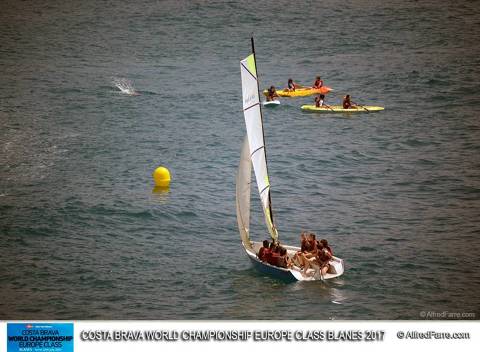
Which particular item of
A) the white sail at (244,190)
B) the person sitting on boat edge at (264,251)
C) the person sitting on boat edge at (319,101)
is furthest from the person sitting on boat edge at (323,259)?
the person sitting on boat edge at (319,101)

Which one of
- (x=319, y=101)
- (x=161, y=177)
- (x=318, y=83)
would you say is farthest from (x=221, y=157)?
(x=318, y=83)

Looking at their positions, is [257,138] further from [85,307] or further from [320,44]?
[320,44]

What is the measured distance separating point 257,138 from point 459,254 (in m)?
5.60

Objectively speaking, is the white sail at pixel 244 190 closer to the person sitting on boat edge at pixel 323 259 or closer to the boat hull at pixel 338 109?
the person sitting on boat edge at pixel 323 259

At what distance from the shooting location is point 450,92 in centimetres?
3794

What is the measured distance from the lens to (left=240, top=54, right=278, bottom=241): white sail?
802 inches

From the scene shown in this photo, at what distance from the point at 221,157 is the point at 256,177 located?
1055 cm

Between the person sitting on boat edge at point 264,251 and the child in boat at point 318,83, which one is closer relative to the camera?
the person sitting on boat edge at point 264,251

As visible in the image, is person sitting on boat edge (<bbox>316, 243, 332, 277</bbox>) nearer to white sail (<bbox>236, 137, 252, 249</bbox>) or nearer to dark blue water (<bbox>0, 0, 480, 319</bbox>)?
dark blue water (<bbox>0, 0, 480, 319</bbox>)

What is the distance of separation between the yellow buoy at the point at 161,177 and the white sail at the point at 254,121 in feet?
23.0

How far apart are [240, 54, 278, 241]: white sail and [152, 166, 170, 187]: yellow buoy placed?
276 inches

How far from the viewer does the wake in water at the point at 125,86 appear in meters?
39.2

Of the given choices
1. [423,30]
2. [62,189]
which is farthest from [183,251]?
[423,30]

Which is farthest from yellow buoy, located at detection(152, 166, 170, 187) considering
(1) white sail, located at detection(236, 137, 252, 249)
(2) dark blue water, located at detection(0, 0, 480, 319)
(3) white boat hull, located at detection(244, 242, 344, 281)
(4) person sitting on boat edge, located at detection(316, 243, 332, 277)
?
(4) person sitting on boat edge, located at detection(316, 243, 332, 277)
